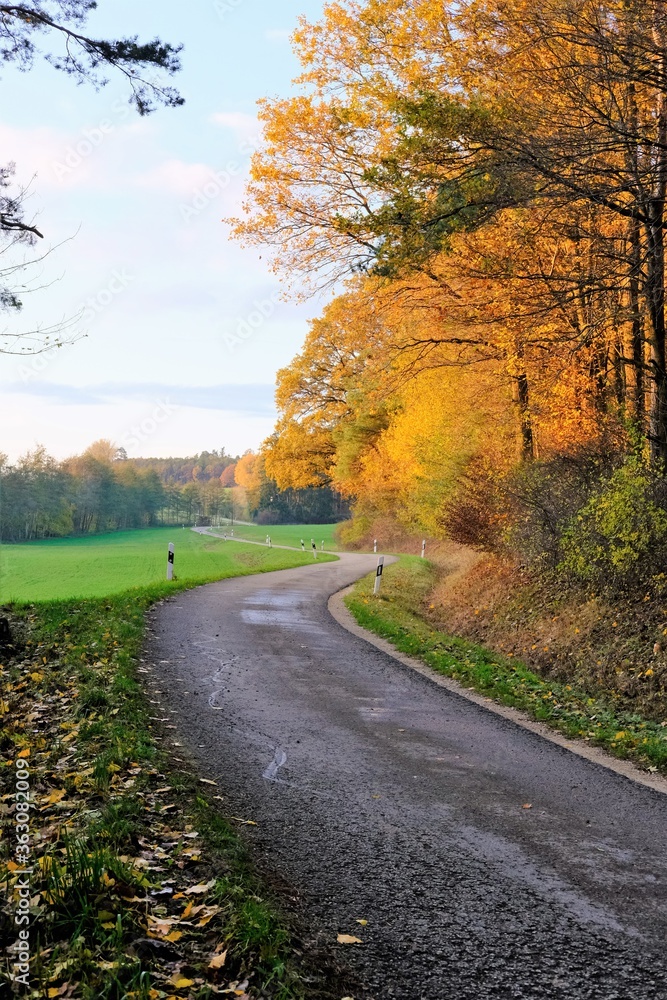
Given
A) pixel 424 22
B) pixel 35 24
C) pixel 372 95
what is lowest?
pixel 35 24

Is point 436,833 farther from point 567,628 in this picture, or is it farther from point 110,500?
point 110,500

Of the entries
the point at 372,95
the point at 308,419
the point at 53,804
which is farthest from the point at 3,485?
the point at 53,804

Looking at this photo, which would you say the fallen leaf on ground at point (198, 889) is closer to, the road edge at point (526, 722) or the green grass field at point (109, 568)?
the road edge at point (526, 722)

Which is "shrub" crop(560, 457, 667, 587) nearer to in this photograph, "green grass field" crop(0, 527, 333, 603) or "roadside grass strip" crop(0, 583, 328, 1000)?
"roadside grass strip" crop(0, 583, 328, 1000)

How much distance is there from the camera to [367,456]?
43.2 m

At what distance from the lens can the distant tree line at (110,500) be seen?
211 feet

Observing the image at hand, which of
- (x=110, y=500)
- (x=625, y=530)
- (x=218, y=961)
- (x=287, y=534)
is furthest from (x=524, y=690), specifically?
(x=110, y=500)

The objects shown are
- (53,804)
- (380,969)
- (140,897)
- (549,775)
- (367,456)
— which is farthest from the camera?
(367,456)

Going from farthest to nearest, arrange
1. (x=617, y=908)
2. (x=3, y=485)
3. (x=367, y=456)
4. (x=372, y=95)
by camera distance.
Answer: (x=3, y=485), (x=367, y=456), (x=372, y=95), (x=617, y=908)

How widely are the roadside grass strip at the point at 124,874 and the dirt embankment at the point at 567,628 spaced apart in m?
7.07

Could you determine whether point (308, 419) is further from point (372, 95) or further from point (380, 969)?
point (380, 969)

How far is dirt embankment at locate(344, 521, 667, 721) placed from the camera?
11039 mm

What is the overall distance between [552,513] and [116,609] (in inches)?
375

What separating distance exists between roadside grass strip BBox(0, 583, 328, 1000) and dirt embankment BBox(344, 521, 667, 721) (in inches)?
→ 278
